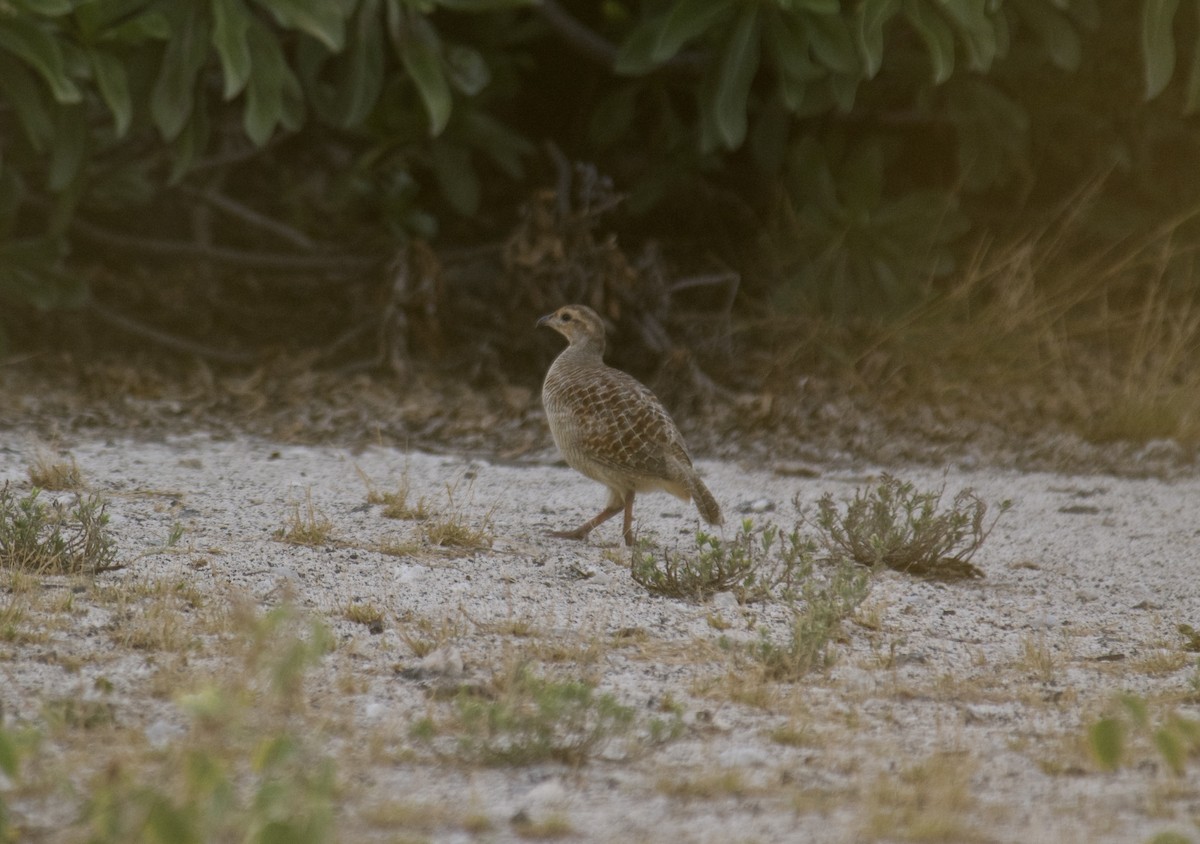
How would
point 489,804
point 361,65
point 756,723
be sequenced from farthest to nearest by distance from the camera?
point 361,65 < point 756,723 < point 489,804

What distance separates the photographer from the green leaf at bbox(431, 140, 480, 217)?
28.4 ft

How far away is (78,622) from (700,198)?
6.19 meters

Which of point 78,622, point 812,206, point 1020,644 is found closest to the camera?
point 78,622

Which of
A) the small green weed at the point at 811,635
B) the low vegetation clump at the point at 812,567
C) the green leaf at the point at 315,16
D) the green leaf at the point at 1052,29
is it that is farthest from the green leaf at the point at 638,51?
the small green weed at the point at 811,635

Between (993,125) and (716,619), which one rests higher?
(993,125)

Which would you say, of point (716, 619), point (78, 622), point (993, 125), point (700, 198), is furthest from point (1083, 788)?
point (700, 198)

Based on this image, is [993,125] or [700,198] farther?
[700,198]

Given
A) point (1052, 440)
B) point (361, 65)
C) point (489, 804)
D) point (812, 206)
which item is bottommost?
point (1052, 440)

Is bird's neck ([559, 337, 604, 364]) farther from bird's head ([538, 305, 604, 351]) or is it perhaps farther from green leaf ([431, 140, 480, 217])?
green leaf ([431, 140, 480, 217])

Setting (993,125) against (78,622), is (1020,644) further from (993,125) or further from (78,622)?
(993,125)

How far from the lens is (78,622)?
4242mm

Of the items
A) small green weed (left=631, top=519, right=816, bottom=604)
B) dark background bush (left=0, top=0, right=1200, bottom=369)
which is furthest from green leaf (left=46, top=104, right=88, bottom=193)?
small green weed (left=631, top=519, right=816, bottom=604)

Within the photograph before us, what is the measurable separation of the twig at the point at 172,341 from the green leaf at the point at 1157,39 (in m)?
5.18

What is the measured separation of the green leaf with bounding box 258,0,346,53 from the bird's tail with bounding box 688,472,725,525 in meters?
2.46
